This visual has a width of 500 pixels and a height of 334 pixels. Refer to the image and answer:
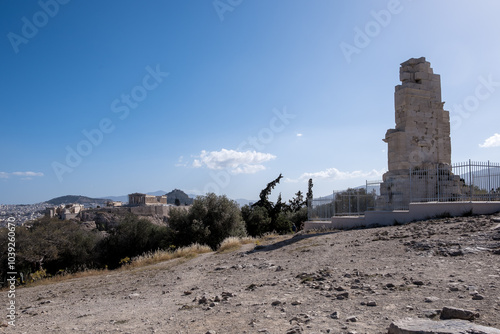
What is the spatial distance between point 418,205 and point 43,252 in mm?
21505

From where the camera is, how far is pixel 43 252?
2202 centimetres

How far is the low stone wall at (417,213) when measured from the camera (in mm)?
11891

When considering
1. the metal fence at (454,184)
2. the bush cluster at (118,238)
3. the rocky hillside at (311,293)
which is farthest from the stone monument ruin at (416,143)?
the bush cluster at (118,238)

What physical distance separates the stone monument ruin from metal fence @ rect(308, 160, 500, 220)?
1.5 inches

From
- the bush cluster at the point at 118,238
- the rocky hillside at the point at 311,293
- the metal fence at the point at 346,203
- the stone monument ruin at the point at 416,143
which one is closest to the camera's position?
the rocky hillside at the point at 311,293

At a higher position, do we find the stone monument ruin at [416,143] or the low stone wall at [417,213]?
the stone monument ruin at [416,143]

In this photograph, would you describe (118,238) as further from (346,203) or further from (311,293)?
(311,293)

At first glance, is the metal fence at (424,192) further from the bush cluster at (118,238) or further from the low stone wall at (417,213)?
the bush cluster at (118,238)

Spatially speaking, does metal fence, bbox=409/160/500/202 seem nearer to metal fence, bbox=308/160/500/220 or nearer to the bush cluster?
metal fence, bbox=308/160/500/220

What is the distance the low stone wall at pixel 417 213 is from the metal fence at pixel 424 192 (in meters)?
0.89

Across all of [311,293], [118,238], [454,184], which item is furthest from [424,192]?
[118,238]

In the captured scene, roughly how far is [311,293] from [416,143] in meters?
12.8

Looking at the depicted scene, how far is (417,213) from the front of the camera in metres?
13.2

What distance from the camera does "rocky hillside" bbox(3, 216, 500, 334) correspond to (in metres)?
4.28
